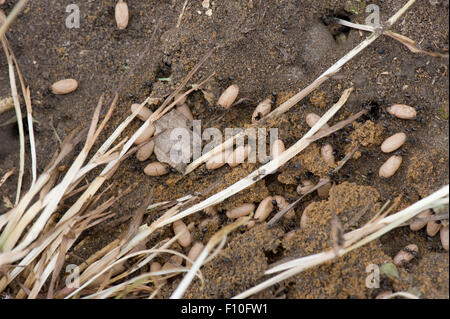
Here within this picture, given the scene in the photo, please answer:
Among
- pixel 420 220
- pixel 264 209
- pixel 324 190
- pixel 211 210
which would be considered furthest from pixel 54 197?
pixel 420 220

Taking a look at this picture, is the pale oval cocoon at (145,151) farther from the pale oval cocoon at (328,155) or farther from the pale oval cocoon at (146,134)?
the pale oval cocoon at (328,155)

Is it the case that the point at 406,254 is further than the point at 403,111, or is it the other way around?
the point at 403,111

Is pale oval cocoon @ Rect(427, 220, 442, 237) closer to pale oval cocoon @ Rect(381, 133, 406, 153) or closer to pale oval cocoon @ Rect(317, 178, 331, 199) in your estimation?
pale oval cocoon @ Rect(381, 133, 406, 153)

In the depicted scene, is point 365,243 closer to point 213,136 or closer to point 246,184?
point 246,184

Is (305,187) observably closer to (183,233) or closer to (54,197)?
(183,233)

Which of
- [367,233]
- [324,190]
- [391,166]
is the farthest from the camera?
[324,190]

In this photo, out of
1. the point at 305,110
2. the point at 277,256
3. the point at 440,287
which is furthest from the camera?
the point at 305,110
